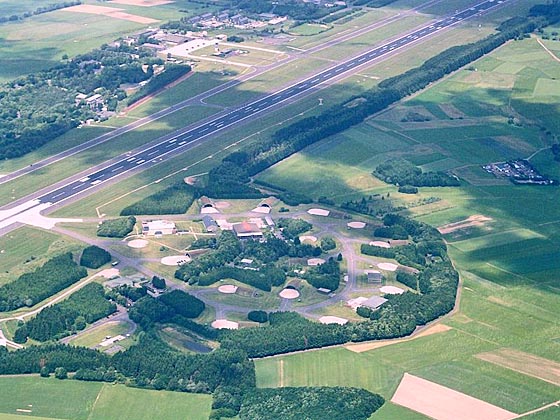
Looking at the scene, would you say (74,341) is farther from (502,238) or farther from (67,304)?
(502,238)

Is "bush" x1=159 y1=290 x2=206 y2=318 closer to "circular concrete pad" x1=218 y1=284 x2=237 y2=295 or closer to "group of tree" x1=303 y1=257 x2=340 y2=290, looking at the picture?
"circular concrete pad" x1=218 y1=284 x2=237 y2=295

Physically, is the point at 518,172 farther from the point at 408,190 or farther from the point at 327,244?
the point at 327,244

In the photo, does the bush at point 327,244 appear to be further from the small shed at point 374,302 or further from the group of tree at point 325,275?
the small shed at point 374,302

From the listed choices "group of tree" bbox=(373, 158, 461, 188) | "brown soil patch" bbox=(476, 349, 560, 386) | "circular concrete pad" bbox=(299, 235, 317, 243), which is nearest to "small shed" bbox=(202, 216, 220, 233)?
"circular concrete pad" bbox=(299, 235, 317, 243)

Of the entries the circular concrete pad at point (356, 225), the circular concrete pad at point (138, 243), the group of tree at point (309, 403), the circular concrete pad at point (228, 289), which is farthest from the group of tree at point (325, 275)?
the group of tree at point (309, 403)

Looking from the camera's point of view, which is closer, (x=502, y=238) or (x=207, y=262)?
(x=207, y=262)

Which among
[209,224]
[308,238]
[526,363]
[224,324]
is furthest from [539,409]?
[209,224]

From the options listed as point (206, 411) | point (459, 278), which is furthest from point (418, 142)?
point (206, 411)
